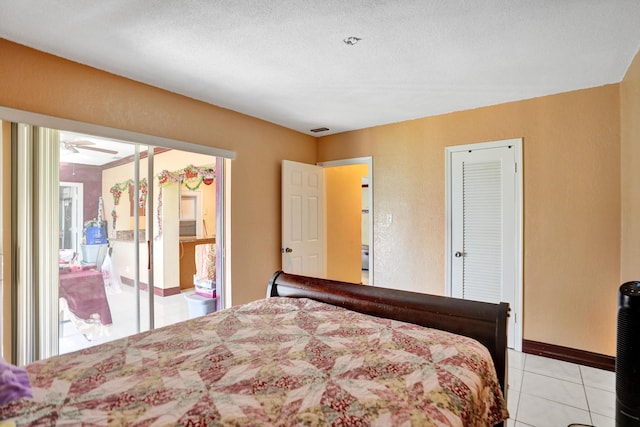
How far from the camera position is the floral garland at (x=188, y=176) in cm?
362

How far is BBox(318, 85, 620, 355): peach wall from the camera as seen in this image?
277 cm

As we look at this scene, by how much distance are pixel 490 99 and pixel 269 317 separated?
2924 mm

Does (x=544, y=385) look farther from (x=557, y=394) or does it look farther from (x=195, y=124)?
(x=195, y=124)

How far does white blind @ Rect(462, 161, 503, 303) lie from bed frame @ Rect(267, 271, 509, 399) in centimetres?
174

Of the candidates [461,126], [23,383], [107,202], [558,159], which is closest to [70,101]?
[107,202]

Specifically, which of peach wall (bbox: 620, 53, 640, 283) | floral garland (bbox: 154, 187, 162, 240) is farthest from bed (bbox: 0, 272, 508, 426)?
floral garland (bbox: 154, 187, 162, 240)

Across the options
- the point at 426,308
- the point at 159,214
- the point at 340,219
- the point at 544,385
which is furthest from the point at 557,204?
the point at 159,214

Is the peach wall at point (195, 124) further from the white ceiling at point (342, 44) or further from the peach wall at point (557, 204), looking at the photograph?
the peach wall at point (557, 204)

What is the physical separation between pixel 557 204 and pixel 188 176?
12.5 feet

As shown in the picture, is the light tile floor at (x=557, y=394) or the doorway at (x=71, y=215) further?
the doorway at (x=71, y=215)

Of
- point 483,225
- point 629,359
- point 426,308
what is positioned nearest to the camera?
point 629,359

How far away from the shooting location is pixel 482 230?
3.36m

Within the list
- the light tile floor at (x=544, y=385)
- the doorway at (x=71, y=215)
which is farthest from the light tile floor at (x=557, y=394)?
the doorway at (x=71, y=215)

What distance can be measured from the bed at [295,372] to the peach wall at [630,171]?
5.06 ft
